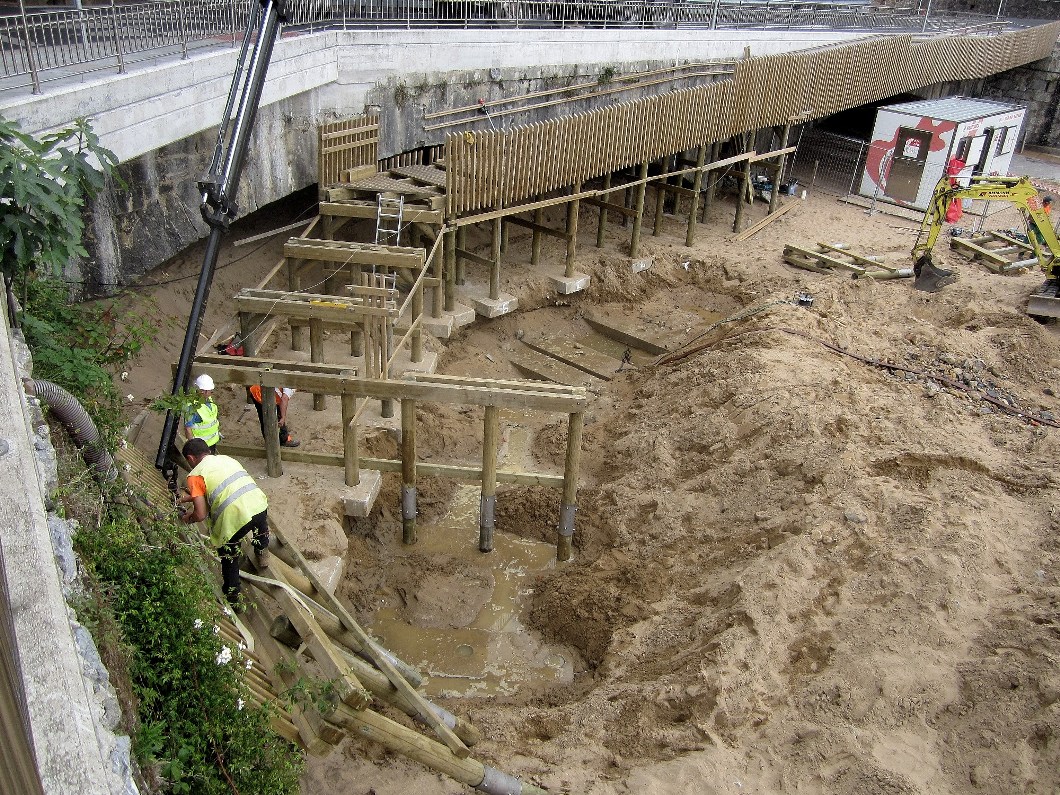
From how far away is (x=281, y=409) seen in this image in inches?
397

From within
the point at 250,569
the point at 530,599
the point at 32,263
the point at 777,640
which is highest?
the point at 32,263

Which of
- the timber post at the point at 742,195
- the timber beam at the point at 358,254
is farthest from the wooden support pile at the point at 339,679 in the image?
the timber post at the point at 742,195

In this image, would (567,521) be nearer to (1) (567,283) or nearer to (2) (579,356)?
(2) (579,356)

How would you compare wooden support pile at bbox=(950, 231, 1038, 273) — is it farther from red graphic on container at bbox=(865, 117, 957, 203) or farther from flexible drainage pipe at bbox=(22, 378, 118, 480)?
flexible drainage pipe at bbox=(22, 378, 118, 480)

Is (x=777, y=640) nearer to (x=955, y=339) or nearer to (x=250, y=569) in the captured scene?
(x=250, y=569)

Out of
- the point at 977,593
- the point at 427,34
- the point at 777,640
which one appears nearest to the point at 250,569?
the point at 777,640

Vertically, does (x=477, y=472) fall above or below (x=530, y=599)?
above

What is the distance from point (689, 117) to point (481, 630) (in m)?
11.7

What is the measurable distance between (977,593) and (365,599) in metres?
6.09

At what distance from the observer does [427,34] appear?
15.1 meters

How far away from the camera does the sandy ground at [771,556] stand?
6.84 meters

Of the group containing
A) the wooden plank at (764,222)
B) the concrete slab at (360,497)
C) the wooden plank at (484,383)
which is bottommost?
the concrete slab at (360,497)

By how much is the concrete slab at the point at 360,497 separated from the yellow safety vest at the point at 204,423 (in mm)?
2134

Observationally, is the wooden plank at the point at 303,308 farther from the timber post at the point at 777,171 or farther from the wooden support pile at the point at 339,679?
the timber post at the point at 777,171
